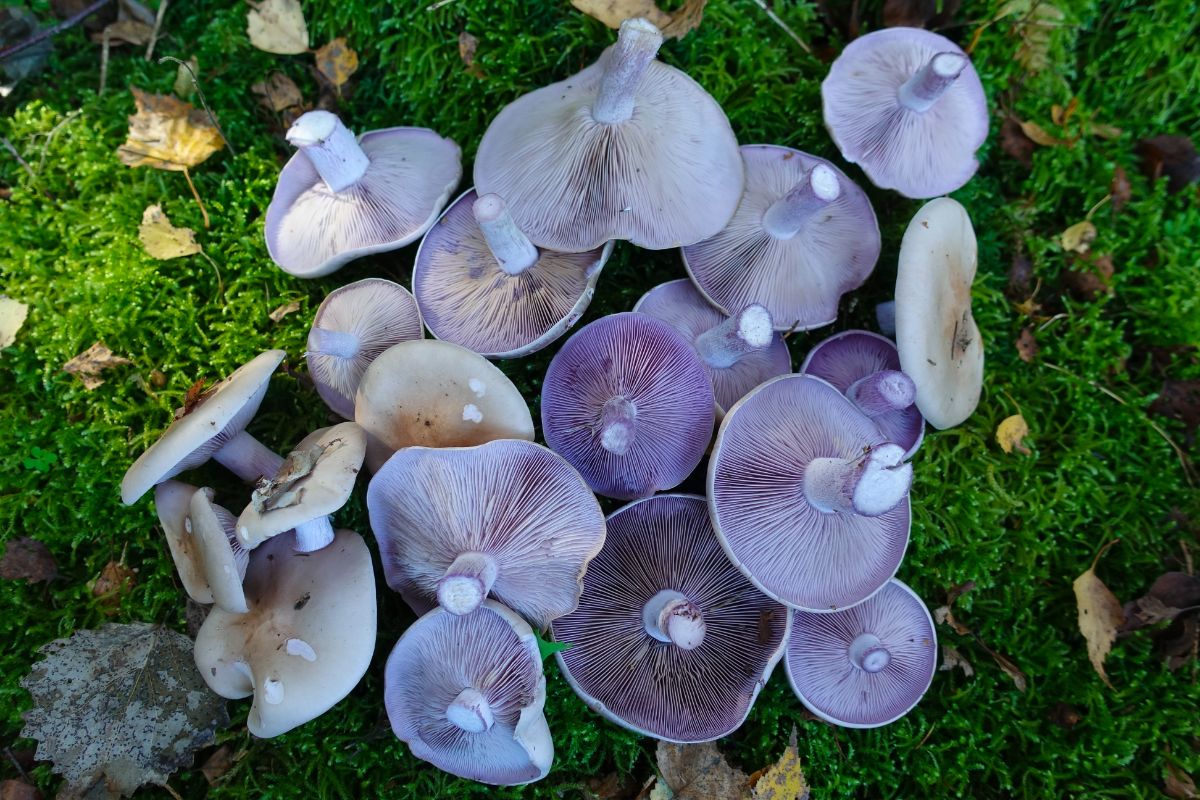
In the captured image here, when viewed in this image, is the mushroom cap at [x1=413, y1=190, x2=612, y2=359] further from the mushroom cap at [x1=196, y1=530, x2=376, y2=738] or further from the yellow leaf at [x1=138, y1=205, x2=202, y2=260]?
the yellow leaf at [x1=138, y1=205, x2=202, y2=260]

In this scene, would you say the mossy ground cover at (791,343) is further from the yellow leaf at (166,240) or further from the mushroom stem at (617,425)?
the mushroom stem at (617,425)

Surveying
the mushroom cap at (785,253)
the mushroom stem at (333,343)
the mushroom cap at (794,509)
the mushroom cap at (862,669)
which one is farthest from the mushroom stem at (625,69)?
the mushroom cap at (862,669)

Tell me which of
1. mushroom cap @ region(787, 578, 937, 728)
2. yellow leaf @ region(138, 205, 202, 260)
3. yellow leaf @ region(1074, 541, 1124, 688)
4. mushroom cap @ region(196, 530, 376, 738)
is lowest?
yellow leaf @ region(1074, 541, 1124, 688)

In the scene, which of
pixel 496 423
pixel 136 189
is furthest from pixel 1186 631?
pixel 136 189

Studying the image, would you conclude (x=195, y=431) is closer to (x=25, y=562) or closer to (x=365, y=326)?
(x=365, y=326)

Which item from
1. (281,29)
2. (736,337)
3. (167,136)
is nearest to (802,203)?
(736,337)

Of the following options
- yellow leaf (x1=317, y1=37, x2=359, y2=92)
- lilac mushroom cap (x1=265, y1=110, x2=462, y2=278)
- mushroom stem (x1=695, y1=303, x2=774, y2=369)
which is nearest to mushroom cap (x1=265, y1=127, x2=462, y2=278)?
lilac mushroom cap (x1=265, y1=110, x2=462, y2=278)
